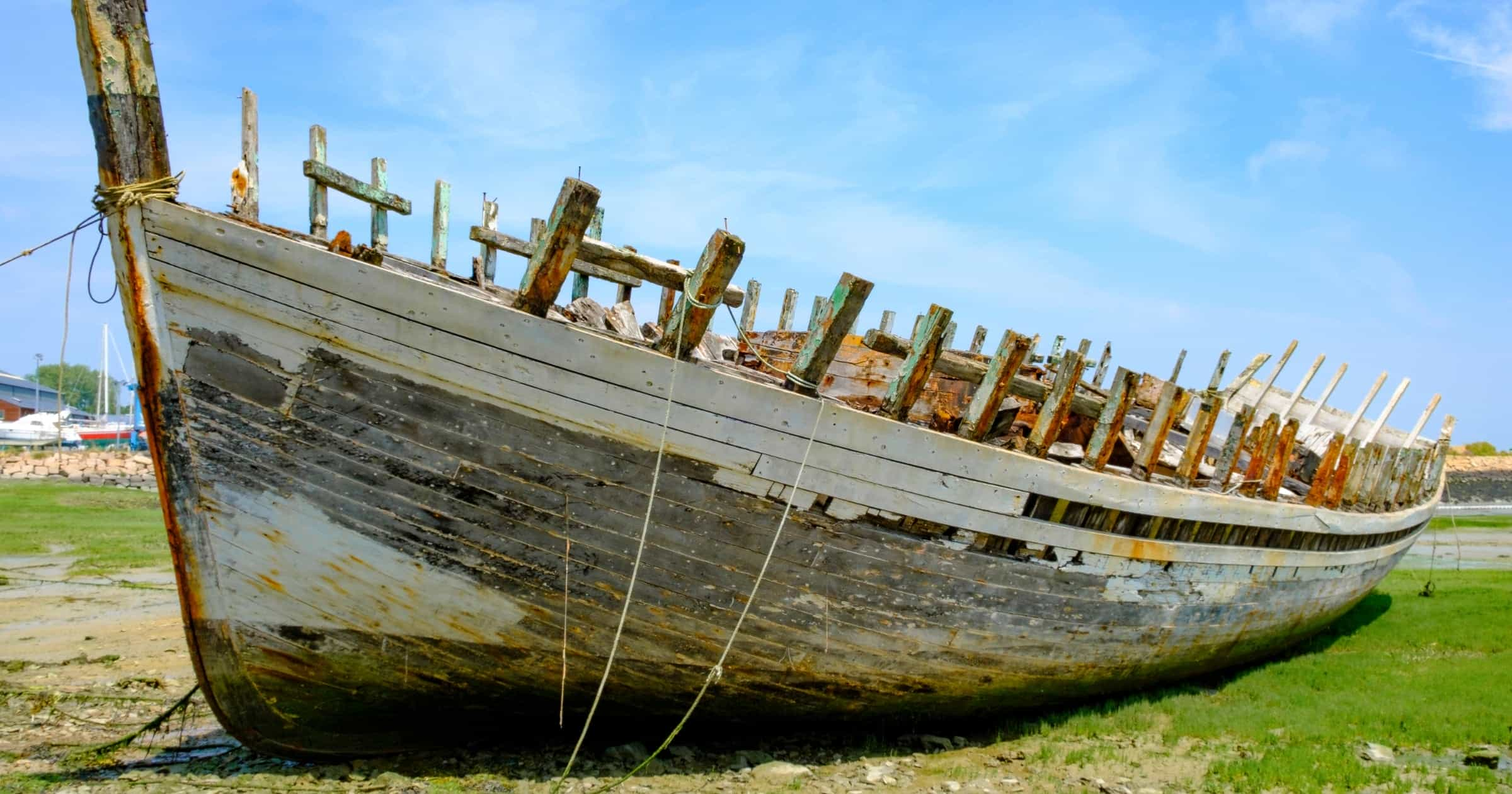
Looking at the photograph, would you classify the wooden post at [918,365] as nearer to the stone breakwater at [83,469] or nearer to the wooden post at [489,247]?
the wooden post at [489,247]

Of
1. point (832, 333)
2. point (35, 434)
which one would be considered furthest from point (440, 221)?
point (35, 434)

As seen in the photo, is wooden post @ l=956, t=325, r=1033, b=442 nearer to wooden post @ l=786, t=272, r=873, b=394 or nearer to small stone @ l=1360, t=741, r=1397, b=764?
wooden post @ l=786, t=272, r=873, b=394

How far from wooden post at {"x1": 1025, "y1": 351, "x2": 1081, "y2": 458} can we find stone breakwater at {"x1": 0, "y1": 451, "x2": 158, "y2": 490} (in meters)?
30.0

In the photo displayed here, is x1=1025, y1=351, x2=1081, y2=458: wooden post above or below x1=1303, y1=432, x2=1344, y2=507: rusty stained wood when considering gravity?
below

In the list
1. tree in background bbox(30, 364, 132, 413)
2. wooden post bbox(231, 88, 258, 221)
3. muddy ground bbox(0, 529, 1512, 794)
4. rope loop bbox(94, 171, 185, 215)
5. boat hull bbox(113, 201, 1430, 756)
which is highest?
wooden post bbox(231, 88, 258, 221)

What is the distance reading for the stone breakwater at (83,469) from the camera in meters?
29.5

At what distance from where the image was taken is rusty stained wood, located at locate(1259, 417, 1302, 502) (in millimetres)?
7957

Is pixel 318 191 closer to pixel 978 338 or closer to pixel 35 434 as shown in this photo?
pixel 978 338

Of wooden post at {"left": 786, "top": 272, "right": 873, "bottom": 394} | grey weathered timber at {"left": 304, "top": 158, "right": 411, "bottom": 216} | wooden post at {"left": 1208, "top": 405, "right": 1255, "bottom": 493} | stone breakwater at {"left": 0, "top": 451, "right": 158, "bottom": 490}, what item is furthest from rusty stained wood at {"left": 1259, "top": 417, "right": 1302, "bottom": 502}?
stone breakwater at {"left": 0, "top": 451, "right": 158, "bottom": 490}

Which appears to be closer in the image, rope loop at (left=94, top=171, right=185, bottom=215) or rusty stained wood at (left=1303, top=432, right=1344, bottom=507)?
rope loop at (left=94, top=171, right=185, bottom=215)

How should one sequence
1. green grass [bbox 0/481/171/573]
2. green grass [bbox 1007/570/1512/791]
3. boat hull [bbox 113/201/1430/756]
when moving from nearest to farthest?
boat hull [bbox 113/201/1430/756]
green grass [bbox 1007/570/1512/791]
green grass [bbox 0/481/171/573]

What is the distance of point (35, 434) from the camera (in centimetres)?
5884

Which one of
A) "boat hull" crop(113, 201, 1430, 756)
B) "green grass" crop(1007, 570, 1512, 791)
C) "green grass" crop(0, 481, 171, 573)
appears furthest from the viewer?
"green grass" crop(0, 481, 171, 573)

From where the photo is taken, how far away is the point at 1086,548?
20.2ft
